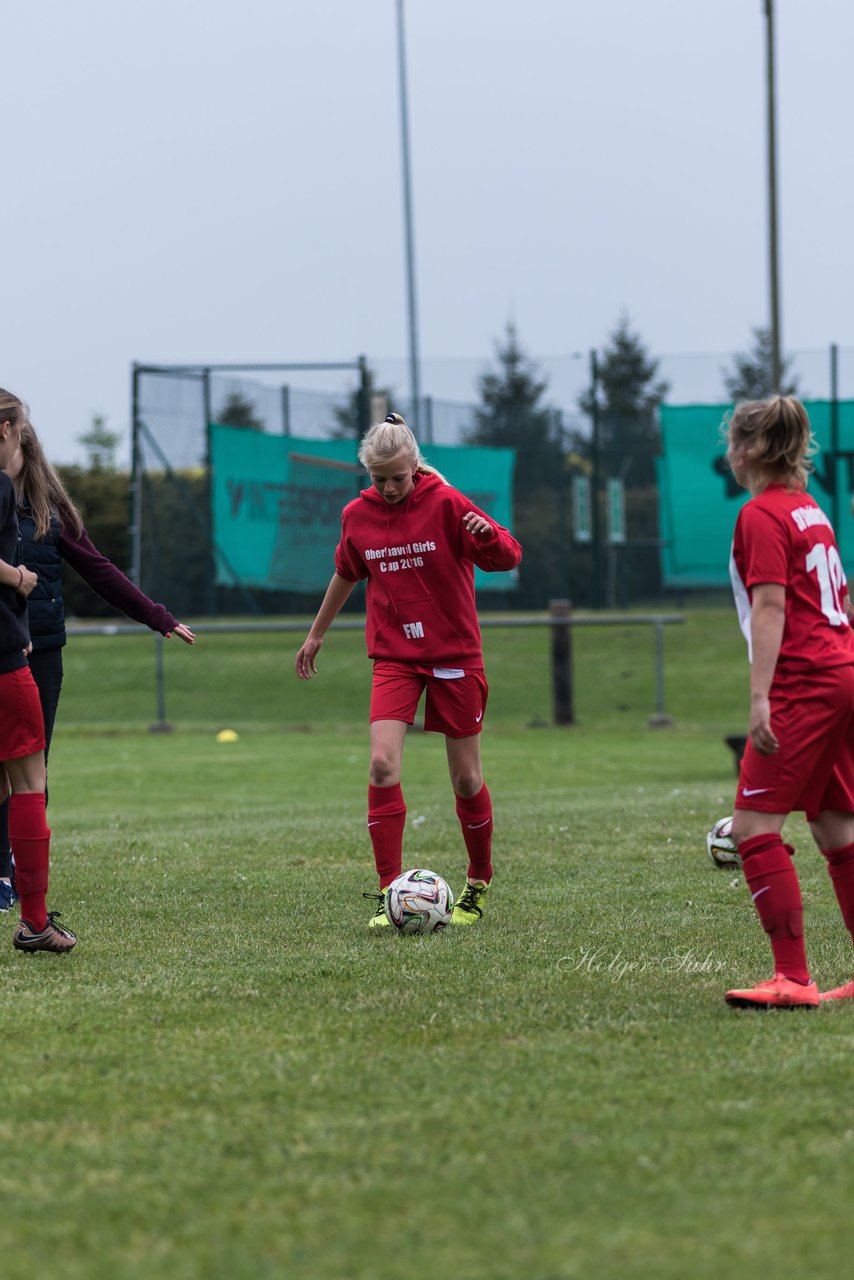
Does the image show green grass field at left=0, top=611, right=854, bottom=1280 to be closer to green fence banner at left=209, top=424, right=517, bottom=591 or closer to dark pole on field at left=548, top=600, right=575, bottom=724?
dark pole on field at left=548, top=600, right=575, bottom=724

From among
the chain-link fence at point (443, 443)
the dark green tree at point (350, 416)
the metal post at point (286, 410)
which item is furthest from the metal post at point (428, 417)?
the metal post at point (286, 410)

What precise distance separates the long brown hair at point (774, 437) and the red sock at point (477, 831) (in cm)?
232

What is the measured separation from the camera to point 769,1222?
2656 mm

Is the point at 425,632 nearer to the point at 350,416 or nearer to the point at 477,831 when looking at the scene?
the point at 477,831

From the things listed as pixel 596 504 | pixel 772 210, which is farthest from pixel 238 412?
pixel 772 210

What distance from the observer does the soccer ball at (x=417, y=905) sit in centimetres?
560

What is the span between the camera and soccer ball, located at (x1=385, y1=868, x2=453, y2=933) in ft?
18.4

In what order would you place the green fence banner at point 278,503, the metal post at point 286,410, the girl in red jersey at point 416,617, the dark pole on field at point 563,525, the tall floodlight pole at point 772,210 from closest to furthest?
the girl in red jersey at point 416,617, the tall floodlight pole at point 772,210, the green fence banner at point 278,503, the metal post at point 286,410, the dark pole on field at point 563,525

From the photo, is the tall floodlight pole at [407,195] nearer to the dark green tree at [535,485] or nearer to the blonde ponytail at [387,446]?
the dark green tree at [535,485]

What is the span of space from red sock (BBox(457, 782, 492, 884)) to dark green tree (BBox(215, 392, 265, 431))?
1500 cm

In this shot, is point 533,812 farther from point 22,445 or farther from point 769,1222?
point 769,1222

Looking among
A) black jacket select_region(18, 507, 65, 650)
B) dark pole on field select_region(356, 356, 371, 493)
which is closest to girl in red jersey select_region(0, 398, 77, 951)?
black jacket select_region(18, 507, 65, 650)

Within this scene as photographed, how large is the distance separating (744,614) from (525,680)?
16.3m

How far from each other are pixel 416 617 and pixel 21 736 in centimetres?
169
